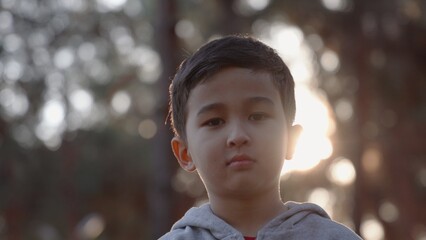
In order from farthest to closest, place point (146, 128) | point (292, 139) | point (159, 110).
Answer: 1. point (146, 128)
2. point (159, 110)
3. point (292, 139)

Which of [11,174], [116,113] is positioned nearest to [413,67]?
[116,113]

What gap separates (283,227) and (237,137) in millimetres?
313

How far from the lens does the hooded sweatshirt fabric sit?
2.69 metres

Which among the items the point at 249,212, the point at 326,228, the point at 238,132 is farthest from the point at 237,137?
the point at 326,228

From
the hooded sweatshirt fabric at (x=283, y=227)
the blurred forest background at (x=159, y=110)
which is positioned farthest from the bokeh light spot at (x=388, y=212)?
the hooded sweatshirt fabric at (x=283, y=227)

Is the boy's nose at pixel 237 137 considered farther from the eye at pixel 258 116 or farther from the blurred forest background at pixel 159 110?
the blurred forest background at pixel 159 110

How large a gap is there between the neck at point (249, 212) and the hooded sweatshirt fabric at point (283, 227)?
41 mm

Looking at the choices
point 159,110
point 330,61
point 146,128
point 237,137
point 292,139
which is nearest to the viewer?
point 237,137

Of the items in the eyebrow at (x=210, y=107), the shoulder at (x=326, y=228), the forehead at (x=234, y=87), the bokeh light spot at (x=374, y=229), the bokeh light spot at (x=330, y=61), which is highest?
the bokeh light spot at (x=330, y=61)

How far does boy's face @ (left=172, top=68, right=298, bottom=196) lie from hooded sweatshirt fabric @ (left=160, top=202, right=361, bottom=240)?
0.32 feet

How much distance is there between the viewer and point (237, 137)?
8.69 feet

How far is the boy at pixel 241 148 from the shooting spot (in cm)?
269

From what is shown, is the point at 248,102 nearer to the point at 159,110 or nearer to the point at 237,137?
the point at 237,137

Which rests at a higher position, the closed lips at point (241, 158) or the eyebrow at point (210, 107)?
the eyebrow at point (210, 107)
